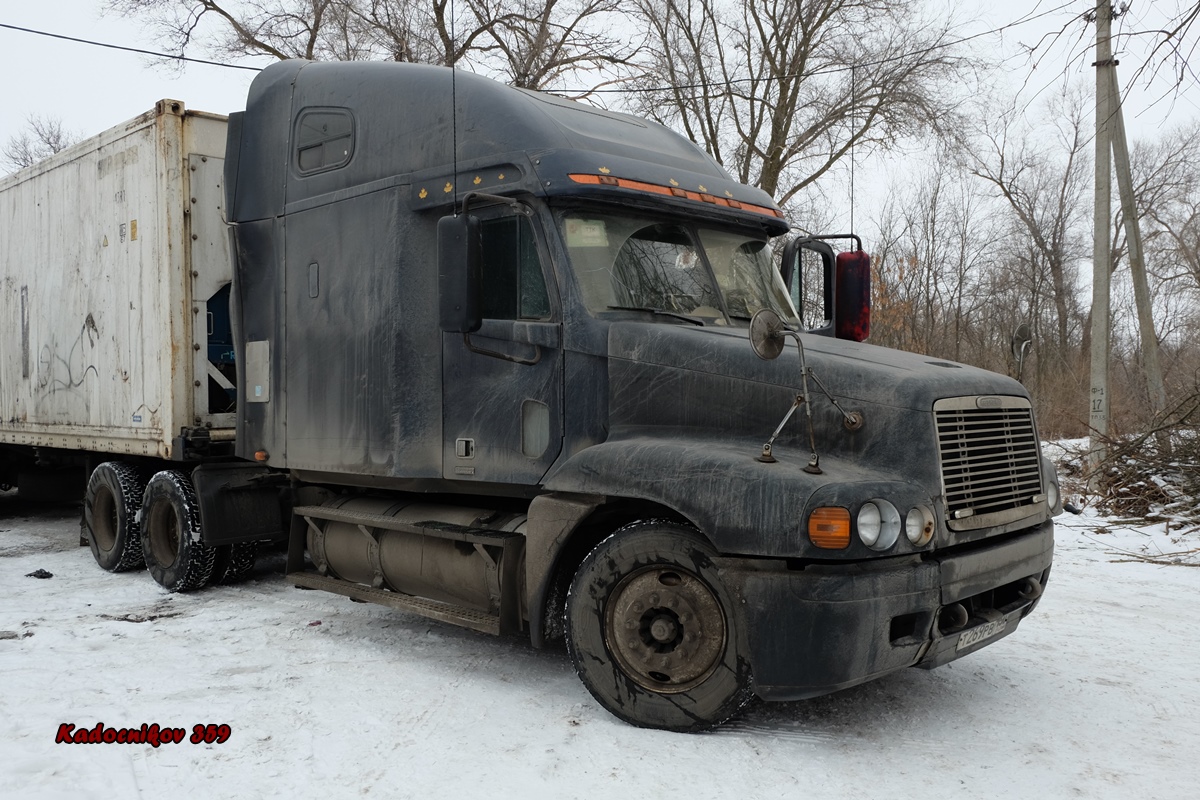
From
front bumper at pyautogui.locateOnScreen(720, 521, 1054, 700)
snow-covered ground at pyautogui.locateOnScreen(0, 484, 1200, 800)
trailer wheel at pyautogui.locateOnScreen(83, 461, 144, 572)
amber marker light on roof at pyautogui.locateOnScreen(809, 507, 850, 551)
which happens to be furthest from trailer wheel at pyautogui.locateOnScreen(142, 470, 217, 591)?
amber marker light on roof at pyautogui.locateOnScreen(809, 507, 850, 551)

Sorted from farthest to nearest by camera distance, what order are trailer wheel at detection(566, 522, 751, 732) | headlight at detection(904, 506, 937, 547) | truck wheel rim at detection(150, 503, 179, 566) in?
1. truck wheel rim at detection(150, 503, 179, 566)
2. trailer wheel at detection(566, 522, 751, 732)
3. headlight at detection(904, 506, 937, 547)

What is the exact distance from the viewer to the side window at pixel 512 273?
5.51m

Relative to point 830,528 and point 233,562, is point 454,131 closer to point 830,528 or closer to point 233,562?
point 830,528

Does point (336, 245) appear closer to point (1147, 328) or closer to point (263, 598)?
point (263, 598)

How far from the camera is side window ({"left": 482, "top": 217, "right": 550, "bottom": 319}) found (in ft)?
18.1

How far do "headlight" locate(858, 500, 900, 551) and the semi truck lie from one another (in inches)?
0.5

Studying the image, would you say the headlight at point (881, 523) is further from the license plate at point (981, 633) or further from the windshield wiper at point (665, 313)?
the windshield wiper at point (665, 313)

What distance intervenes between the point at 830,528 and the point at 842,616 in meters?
0.38

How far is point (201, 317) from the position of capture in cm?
811

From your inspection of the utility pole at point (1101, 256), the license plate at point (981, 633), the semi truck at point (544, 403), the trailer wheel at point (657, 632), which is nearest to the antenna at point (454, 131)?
the semi truck at point (544, 403)

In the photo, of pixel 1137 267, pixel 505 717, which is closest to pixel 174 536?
pixel 505 717

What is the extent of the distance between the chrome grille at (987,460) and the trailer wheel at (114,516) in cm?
701

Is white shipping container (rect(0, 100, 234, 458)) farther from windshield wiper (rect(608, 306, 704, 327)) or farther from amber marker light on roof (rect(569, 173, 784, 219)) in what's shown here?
windshield wiper (rect(608, 306, 704, 327))

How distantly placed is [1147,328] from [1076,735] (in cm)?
970
